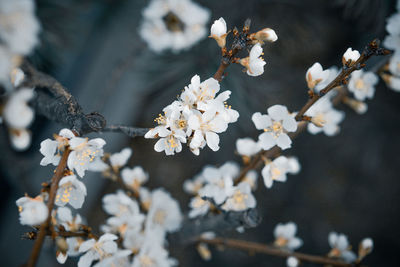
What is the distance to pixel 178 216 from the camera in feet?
3.82

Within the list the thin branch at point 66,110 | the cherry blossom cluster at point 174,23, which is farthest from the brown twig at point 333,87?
the cherry blossom cluster at point 174,23

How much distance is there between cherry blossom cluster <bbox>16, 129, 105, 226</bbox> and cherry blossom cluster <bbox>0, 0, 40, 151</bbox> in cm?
6

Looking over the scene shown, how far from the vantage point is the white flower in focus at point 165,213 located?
1.09 metres

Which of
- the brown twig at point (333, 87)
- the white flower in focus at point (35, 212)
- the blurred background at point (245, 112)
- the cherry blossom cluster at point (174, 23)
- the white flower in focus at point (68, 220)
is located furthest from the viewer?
the blurred background at point (245, 112)

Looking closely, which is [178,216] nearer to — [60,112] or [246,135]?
[60,112]

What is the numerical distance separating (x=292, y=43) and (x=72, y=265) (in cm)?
188

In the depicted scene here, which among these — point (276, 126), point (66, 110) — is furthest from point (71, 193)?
point (276, 126)

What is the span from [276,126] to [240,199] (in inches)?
9.1

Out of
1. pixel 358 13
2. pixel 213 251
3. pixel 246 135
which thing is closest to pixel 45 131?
pixel 246 135

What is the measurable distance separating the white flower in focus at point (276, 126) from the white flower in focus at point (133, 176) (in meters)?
0.41

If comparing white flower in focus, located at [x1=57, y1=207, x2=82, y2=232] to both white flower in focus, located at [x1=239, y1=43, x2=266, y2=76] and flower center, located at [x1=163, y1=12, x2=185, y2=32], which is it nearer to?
white flower in focus, located at [x1=239, y1=43, x2=266, y2=76]

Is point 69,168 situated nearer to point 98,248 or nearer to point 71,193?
point 71,193

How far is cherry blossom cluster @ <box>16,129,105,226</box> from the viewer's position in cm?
62

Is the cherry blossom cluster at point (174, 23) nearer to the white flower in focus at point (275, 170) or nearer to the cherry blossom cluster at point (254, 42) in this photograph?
the cherry blossom cluster at point (254, 42)
